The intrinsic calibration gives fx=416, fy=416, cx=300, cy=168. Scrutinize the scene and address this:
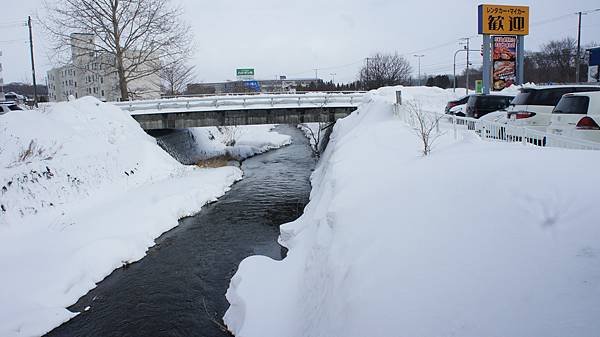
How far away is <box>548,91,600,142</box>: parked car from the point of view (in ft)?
30.2

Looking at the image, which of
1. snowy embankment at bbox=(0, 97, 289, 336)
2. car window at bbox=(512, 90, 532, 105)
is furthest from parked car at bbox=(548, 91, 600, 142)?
snowy embankment at bbox=(0, 97, 289, 336)

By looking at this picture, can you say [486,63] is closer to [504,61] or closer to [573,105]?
[504,61]

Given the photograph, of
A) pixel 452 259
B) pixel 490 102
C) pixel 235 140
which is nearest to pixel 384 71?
pixel 235 140

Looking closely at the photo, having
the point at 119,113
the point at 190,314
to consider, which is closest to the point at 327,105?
the point at 119,113

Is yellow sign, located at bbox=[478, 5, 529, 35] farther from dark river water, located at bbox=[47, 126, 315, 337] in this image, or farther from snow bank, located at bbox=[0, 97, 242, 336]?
snow bank, located at bbox=[0, 97, 242, 336]

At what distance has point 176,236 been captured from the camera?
1426 cm

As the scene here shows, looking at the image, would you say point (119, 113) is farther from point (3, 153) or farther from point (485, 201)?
point (485, 201)

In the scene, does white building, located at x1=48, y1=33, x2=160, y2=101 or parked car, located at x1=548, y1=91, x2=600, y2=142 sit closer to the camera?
parked car, located at x1=548, y1=91, x2=600, y2=142

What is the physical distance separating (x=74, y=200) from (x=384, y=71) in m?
65.6

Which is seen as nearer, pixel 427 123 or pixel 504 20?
pixel 427 123

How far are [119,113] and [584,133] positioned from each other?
869 inches

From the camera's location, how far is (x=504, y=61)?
29.3 metres

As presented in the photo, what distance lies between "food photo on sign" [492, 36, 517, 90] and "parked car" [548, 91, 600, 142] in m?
21.0

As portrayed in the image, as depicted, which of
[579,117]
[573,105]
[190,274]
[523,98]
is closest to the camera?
[579,117]
